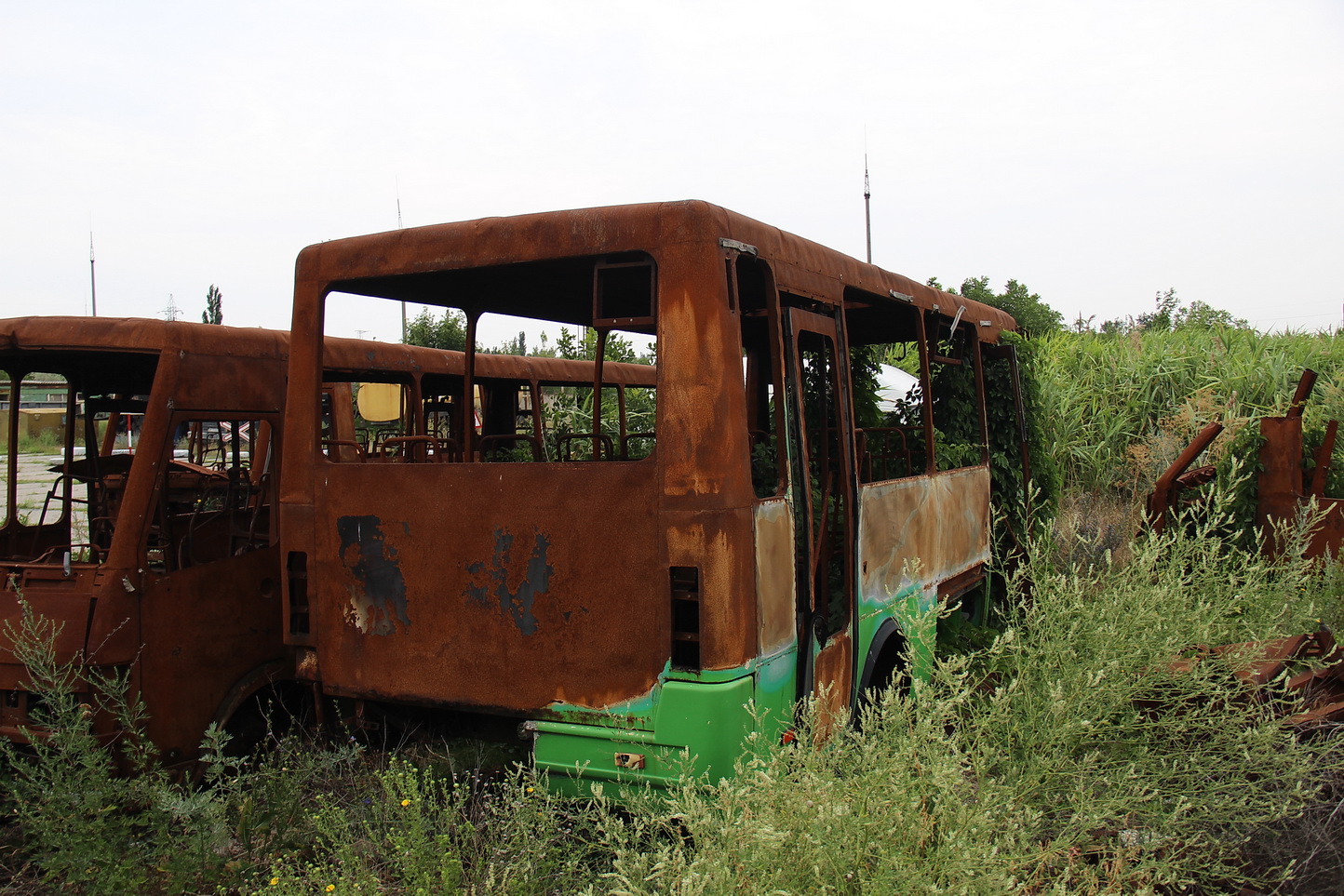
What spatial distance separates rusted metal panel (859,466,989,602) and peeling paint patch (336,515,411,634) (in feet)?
6.73

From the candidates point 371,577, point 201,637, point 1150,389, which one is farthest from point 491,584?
point 1150,389

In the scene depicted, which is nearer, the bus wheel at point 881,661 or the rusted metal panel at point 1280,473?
the bus wheel at point 881,661

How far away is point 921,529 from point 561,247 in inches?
114

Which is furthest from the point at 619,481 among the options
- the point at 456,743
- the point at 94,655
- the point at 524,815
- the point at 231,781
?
the point at 94,655

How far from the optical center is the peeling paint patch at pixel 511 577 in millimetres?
3779

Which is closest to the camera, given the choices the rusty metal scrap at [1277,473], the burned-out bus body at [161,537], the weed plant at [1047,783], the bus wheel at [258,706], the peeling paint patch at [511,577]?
the weed plant at [1047,783]

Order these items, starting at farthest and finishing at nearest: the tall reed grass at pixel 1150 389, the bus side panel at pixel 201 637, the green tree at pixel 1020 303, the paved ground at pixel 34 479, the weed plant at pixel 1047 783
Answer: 1. the green tree at pixel 1020 303
2. the paved ground at pixel 34 479
3. the tall reed grass at pixel 1150 389
4. the bus side panel at pixel 201 637
5. the weed plant at pixel 1047 783

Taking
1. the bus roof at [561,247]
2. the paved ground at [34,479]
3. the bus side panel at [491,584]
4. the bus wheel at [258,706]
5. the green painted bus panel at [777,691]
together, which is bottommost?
the bus wheel at [258,706]

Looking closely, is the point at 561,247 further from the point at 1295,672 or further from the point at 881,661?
the point at 1295,672

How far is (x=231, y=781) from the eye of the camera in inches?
161

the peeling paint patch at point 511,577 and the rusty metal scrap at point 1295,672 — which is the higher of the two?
the peeling paint patch at point 511,577

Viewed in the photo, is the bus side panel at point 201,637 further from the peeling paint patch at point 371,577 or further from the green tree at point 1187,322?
the green tree at point 1187,322

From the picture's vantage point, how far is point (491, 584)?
387 cm

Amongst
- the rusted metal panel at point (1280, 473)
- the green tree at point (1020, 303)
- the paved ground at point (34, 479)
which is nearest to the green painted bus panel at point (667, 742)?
the rusted metal panel at point (1280, 473)
